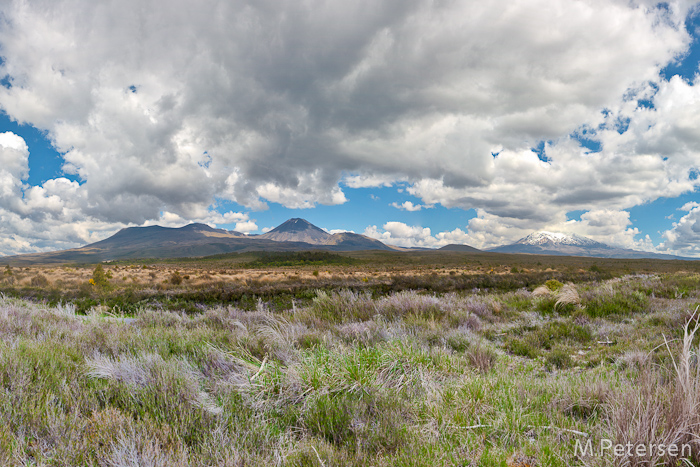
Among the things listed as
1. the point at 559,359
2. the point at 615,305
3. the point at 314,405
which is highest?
the point at 314,405

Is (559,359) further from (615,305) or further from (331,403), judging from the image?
(615,305)

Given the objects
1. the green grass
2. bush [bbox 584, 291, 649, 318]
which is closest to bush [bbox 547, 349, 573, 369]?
the green grass

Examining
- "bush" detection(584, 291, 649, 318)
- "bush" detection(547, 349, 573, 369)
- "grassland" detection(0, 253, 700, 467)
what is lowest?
"bush" detection(547, 349, 573, 369)

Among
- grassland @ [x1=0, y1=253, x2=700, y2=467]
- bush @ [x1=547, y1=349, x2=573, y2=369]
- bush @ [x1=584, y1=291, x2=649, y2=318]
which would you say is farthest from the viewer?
bush @ [x1=584, y1=291, x2=649, y2=318]

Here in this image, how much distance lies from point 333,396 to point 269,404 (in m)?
0.62

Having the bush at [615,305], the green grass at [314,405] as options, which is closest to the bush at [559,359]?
the green grass at [314,405]

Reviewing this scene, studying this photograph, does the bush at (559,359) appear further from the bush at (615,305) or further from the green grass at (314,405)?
the bush at (615,305)

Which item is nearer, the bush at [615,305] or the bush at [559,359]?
the bush at [559,359]

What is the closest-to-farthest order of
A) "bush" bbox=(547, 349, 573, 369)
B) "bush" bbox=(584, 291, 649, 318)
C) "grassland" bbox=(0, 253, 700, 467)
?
"grassland" bbox=(0, 253, 700, 467)
"bush" bbox=(547, 349, 573, 369)
"bush" bbox=(584, 291, 649, 318)

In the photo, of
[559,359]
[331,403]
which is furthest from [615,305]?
[331,403]

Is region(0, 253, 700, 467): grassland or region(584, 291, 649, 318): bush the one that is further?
region(584, 291, 649, 318): bush

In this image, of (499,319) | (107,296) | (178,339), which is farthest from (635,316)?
(107,296)

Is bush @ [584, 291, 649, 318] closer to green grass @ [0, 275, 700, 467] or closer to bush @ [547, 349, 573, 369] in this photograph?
green grass @ [0, 275, 700, 467]

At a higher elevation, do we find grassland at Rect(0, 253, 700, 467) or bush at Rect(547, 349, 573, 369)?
grassland at Rect(0, 253, 700, 467)
